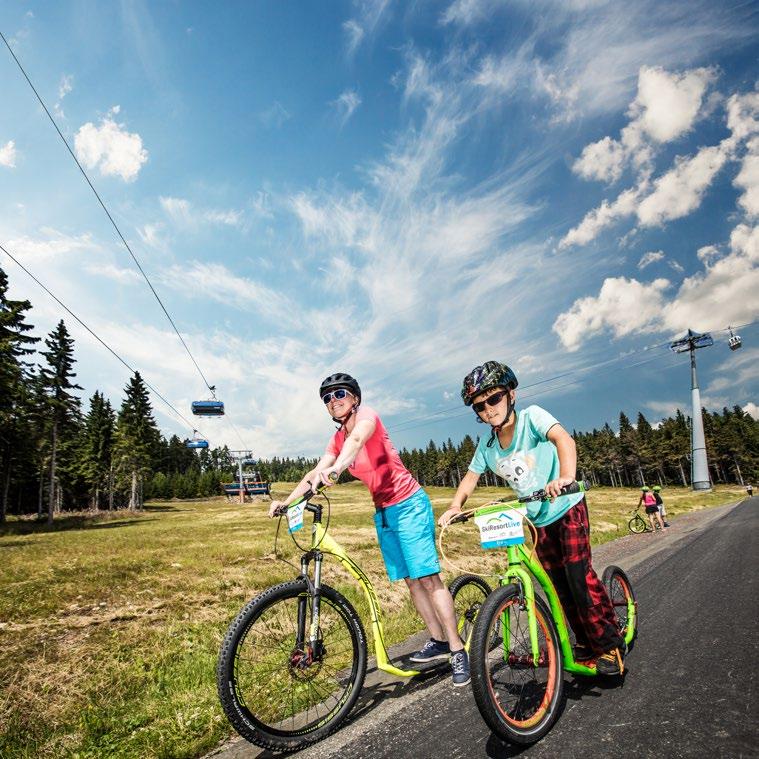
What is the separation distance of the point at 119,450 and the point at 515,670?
234ft

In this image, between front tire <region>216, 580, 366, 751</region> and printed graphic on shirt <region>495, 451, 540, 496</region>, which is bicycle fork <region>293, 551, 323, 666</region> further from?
printed graphic on shirt <region>495, 451, 540, 496</region>

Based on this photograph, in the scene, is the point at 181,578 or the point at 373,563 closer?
the point at 181,578

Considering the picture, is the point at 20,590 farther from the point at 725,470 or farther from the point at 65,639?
the point at 725,470

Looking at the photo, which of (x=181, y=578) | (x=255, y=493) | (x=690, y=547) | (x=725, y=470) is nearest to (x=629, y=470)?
(x=725, y=470)

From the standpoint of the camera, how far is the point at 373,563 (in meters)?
12.3

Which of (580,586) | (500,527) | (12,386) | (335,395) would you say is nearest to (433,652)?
(580,586)

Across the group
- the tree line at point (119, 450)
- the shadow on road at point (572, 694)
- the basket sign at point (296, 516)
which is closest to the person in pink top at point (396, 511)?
the basket sign at point (296, 516)

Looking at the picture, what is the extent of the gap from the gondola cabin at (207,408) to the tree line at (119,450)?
822 centimetres

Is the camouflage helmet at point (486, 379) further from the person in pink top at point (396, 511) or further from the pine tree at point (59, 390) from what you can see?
the pine tree at point (59, 390)

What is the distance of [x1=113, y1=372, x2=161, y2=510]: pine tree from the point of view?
61.6 metres

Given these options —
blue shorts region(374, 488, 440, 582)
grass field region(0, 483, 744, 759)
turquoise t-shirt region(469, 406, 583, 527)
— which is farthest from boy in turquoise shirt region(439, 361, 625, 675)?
grass field region(0, 483, 744, 759)

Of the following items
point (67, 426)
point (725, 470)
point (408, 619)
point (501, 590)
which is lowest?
point (725, 470)

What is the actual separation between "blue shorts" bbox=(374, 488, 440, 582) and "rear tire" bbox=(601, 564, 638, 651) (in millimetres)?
1934

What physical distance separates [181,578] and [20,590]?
3.09m
